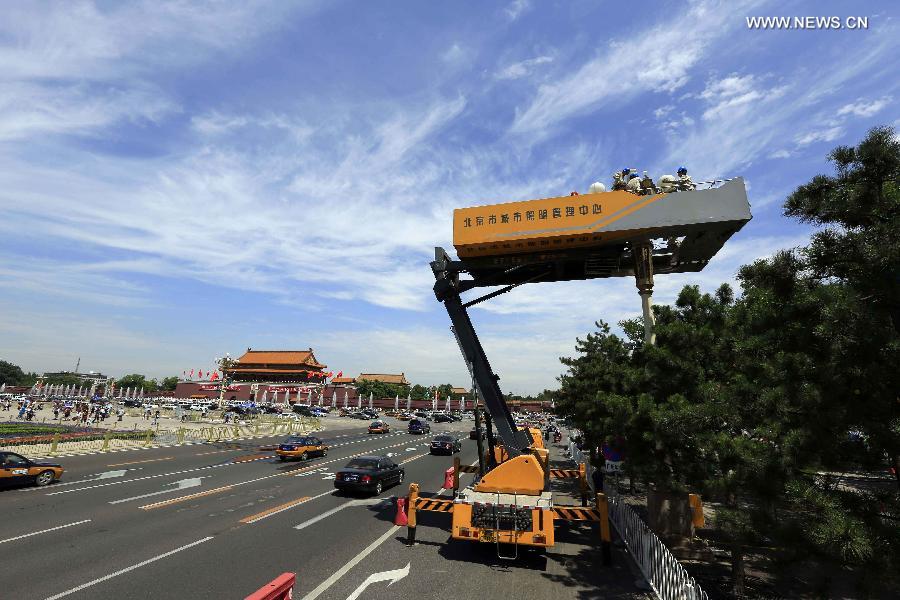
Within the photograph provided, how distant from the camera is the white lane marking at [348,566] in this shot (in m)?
8.24

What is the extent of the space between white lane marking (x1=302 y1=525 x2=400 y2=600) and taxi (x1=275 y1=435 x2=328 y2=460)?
15762 mm

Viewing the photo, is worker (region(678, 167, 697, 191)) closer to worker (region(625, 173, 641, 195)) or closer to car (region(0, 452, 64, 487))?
worker (region(625, 173, 641, 195))

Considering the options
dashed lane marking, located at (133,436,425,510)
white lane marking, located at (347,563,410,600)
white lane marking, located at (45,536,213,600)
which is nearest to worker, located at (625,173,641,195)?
white lane marking, located at (347,563,410,600)

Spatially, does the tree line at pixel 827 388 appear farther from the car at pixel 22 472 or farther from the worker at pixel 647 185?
the car at pixel 22 472

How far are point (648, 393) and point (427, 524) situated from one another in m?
8.17

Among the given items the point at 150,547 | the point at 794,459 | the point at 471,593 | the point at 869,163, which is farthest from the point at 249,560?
the point at 869,163

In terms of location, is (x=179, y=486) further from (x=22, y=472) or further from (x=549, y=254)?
(x=549, y=254)

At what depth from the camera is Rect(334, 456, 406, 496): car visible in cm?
1742

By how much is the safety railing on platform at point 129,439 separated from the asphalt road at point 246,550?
1094 centimetres

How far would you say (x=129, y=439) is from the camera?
3247 centimetres

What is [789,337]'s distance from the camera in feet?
17.6

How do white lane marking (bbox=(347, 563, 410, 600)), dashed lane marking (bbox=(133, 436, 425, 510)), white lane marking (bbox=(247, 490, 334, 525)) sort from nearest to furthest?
white lane marking (bbox=(347, 563, 410, 600)) → white lane marking (bbox=(247, 490, 334, 525)) → dashed lane marking (bbox=(133, 436, 425, 510))

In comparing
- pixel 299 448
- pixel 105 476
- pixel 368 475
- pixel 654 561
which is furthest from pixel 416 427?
pixel 654 561

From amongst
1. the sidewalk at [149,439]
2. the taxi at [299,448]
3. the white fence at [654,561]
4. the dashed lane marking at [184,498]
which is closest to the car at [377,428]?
the sidewalk at [149,439]
